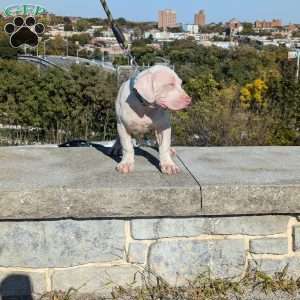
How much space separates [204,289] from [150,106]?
1066 mm

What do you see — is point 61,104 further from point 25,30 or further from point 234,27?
point 234,27

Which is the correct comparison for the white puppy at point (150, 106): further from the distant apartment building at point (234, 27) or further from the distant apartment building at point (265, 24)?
the distant apartment building at point (265, 24)

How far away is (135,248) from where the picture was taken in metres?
3.00

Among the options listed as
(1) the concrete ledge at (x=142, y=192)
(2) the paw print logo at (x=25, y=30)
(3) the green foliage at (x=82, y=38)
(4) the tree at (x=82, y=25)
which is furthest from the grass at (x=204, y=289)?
(4) the tree at (x=82, y=25)

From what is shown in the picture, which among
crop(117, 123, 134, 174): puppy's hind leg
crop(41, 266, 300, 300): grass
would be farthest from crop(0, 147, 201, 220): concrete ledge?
crop(41, 266, 300, 300): grass

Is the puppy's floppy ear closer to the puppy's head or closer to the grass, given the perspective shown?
the puppy's head

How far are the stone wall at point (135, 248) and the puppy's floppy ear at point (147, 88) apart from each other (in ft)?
2.21

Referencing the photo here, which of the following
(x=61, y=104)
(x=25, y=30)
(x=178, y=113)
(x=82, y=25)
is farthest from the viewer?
(x=82, y=25)

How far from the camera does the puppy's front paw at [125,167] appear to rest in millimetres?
3188

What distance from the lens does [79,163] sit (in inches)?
136

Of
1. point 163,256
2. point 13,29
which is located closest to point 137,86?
point 163,256

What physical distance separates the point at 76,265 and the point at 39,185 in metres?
0.49

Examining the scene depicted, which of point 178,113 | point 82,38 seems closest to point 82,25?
point 82,38

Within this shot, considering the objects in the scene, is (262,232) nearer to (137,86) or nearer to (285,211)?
(285,211)
